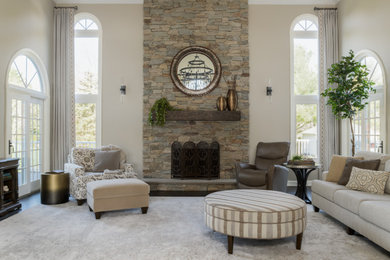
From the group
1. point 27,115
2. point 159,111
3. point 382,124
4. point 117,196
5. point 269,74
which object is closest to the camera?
point 117,196

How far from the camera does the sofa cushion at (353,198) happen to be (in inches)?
123

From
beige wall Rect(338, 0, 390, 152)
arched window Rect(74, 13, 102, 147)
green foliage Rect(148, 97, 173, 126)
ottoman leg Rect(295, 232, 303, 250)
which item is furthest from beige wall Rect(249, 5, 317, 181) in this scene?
ottoman leg Rect(295, 232, 303, 250)

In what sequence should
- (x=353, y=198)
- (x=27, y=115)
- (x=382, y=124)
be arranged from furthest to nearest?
(x=27, y=115) → (x=382, y=124) → (x=353, y=198)

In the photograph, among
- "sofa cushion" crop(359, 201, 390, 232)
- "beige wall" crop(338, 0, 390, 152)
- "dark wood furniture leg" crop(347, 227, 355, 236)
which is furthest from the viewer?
"beige wall" crop(338, 0, 390, 152)

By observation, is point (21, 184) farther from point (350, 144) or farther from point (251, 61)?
point (350, 144)

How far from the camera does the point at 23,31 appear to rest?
511cm

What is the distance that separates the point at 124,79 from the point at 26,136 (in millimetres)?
2102

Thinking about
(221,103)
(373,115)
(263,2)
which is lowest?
(373,115)

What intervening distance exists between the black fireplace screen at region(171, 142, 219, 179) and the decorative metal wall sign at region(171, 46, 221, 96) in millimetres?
1092

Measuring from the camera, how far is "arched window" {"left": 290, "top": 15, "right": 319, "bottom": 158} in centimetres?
632

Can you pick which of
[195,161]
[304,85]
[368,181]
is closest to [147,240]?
[368,181]

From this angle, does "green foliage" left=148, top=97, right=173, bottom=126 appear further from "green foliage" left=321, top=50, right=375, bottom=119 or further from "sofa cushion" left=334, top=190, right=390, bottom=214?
"sofa cushion" left=334, top=190, right=390, bottom=214

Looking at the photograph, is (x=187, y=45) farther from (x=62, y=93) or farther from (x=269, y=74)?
(x=62, y=93)

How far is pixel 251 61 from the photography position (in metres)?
6.21
